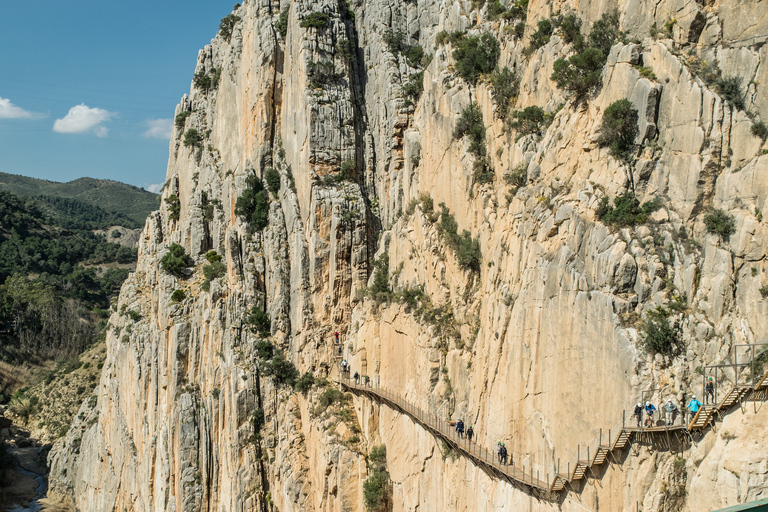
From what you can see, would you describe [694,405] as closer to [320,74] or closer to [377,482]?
[377,482]

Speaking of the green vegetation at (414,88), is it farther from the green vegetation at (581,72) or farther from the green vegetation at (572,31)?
the green vegetation at (581,72)

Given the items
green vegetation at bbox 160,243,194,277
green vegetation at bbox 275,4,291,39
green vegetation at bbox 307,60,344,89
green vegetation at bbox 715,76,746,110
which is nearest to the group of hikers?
green vegetation at bbox 715,76,746,110

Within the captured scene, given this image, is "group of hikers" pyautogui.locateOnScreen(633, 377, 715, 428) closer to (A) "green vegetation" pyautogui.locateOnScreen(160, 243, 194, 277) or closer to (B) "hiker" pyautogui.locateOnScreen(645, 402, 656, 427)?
(B) "hiker" pyautogui.locateOnScreen(645, 402, 656, 427)

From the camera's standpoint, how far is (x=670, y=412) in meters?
18.1

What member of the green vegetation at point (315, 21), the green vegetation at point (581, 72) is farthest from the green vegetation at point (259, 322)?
the green vegetation at point (581, 72)

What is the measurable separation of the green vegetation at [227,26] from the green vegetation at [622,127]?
4403 cm

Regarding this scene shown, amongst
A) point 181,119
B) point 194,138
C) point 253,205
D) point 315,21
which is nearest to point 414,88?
point 315,21

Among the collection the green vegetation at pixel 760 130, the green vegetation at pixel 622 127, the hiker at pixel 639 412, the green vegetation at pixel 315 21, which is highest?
the green vegetation at pixel 315 21

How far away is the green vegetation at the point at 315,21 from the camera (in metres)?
45.2

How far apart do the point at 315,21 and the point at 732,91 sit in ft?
104

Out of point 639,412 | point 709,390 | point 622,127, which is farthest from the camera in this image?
point 622,127

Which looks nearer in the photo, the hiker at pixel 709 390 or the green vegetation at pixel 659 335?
the hiker at pixel 709 390

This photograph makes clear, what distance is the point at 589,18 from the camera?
25141 mm

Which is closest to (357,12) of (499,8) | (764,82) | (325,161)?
(325,161)
